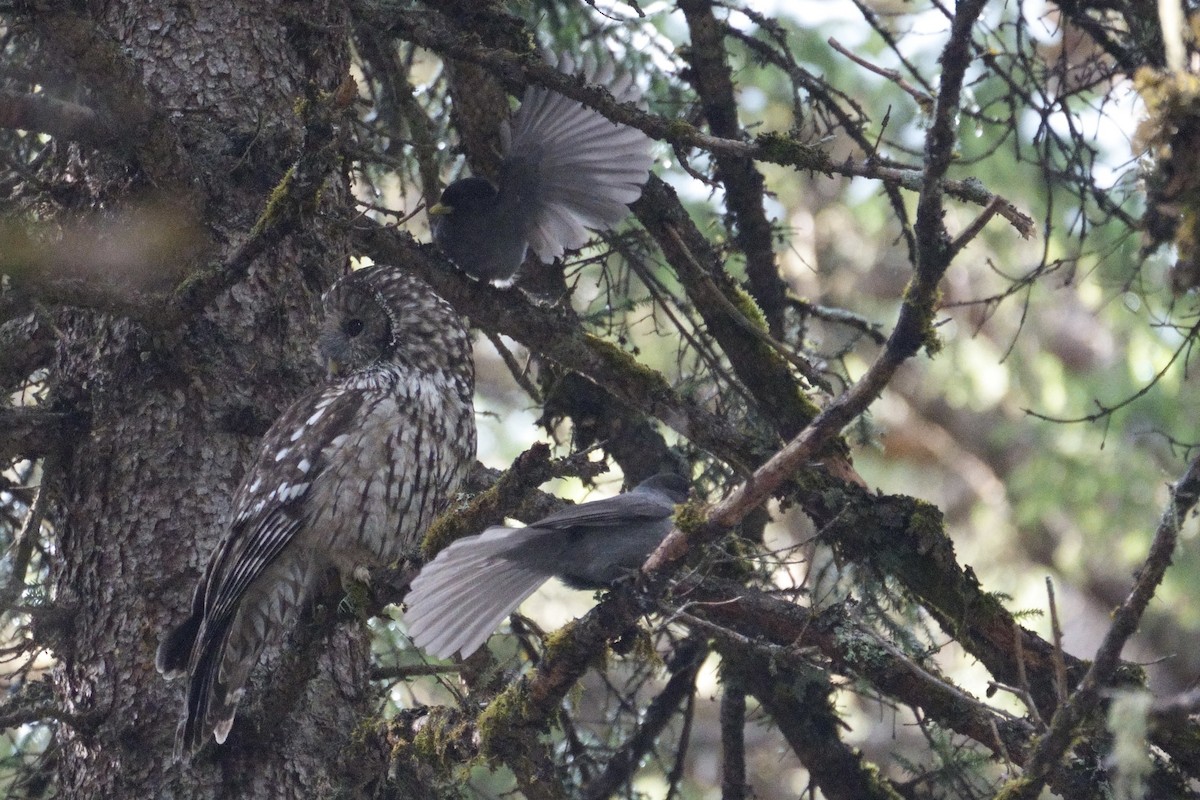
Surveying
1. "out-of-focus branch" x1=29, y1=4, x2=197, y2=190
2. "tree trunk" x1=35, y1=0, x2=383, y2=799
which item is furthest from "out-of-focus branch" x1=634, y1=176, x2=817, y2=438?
"out-of-focus branch" x1=29, y1=4, x2=197, y2=190

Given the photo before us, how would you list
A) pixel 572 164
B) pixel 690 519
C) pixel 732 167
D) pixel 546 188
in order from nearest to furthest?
pixel 690 519 < pixel 572 164 < pixel 546 188 < pixel 732 167

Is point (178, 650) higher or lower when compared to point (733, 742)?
higher

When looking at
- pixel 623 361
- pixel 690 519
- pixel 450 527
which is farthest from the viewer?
pixel 623 361

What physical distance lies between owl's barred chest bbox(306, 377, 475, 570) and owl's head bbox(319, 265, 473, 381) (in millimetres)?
167

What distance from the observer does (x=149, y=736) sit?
355 cm

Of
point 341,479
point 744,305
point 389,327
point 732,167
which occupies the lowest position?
point 341,479

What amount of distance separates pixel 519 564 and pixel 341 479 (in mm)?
793

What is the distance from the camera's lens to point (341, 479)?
13.3 ft

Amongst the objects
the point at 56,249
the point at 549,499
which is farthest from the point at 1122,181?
the point at 56,249

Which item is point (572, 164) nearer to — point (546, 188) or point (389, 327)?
point (546, 188)

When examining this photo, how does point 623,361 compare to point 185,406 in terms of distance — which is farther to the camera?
point 623,361

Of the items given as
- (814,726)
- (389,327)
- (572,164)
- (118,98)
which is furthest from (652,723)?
(118,98)

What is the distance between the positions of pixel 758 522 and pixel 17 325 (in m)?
2.94

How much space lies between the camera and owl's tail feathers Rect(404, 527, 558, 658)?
3.37 m
